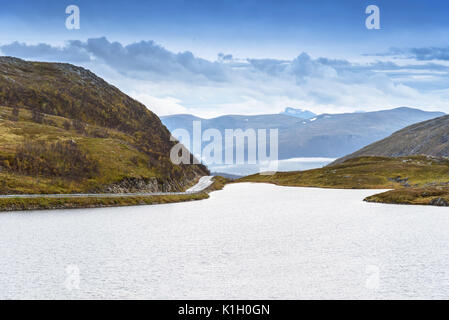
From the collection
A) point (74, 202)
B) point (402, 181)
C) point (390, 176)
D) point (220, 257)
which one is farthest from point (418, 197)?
point (74, 202)

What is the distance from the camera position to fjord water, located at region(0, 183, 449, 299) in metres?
31.2

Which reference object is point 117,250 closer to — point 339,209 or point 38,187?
point 38,187

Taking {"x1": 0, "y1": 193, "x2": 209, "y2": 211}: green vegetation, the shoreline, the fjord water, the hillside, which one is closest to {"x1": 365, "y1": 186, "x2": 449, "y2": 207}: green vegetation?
the fjord water

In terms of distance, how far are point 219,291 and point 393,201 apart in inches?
3202

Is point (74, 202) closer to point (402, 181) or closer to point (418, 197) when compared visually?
point (418, 197)

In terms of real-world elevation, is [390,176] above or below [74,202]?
above

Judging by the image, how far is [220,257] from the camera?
42.5 meters

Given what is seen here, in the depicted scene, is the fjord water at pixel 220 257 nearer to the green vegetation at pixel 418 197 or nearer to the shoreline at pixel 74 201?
the shoreline at pixel 74 201

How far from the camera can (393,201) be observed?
102m

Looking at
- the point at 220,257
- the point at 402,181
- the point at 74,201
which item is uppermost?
the point at 402,181

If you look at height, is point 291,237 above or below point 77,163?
below

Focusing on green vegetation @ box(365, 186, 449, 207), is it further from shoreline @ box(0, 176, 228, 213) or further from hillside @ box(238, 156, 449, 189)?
shoreline @ box(0, 176, 228, 213)

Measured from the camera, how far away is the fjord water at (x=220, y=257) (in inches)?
1227
